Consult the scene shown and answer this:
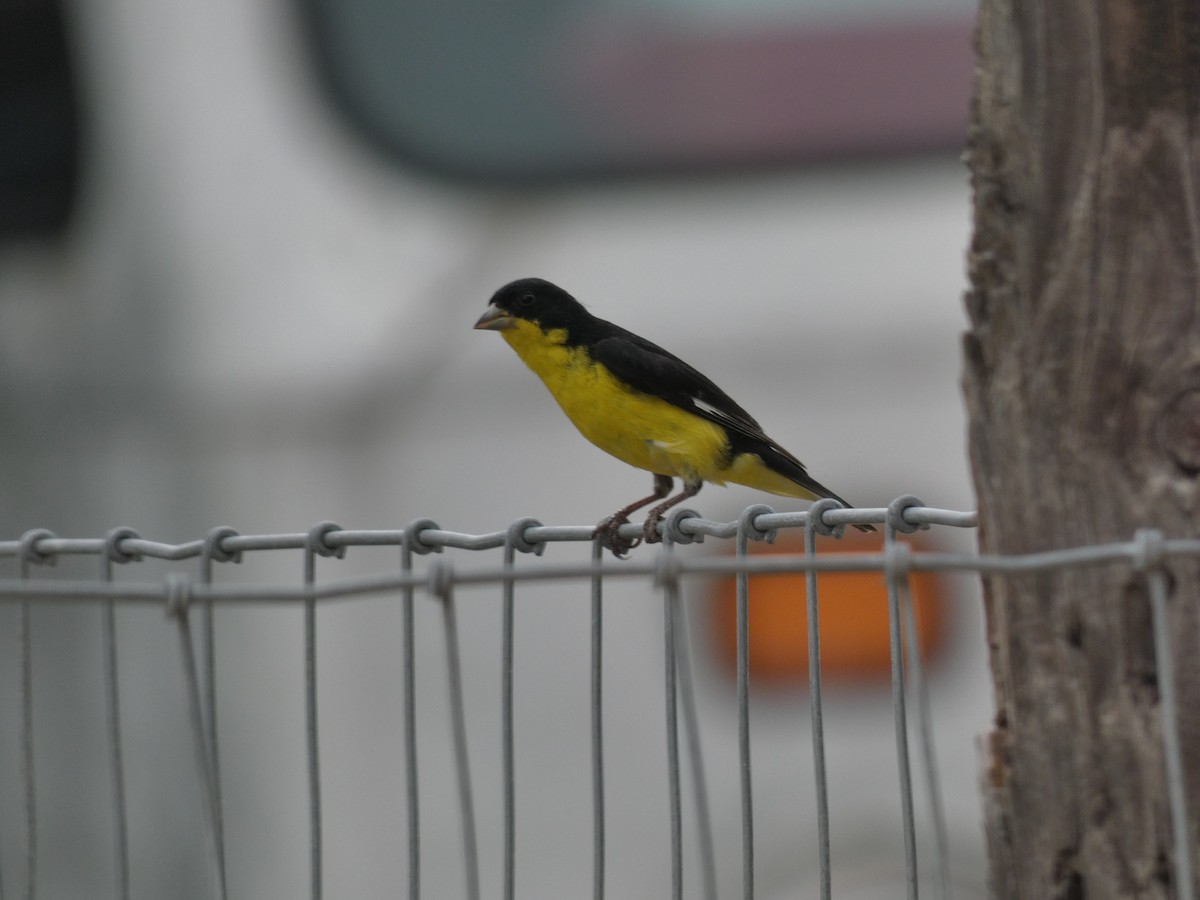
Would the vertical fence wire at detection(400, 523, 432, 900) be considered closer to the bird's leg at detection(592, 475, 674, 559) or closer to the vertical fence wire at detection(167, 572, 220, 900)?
the vertical fence wire at detection(167, 572, 220, 900)

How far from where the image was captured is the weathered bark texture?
1464 mm

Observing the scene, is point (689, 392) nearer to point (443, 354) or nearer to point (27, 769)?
point (443, 354)

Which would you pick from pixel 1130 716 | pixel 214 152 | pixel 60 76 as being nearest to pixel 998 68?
pixel 1130 716

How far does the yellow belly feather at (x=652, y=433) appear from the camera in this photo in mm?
3525

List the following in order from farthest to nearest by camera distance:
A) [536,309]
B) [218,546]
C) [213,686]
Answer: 1. [536,309]
2. [218,546]
3. [213,686]

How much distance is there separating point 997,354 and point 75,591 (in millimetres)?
978

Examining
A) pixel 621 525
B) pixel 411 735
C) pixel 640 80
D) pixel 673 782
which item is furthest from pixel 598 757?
pixel 640 80

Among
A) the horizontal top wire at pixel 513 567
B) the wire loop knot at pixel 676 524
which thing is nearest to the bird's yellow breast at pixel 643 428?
the horizontal top wire at pixel 513 567

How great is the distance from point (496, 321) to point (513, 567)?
1.97 m

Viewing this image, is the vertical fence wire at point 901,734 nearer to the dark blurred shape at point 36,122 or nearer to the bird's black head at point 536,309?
the bird's black head at point 536,309

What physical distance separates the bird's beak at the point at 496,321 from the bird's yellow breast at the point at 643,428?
9.8 inches

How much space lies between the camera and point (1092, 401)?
4.90ft

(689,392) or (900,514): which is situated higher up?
(689,392)

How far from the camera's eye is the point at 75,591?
1.83 metres
